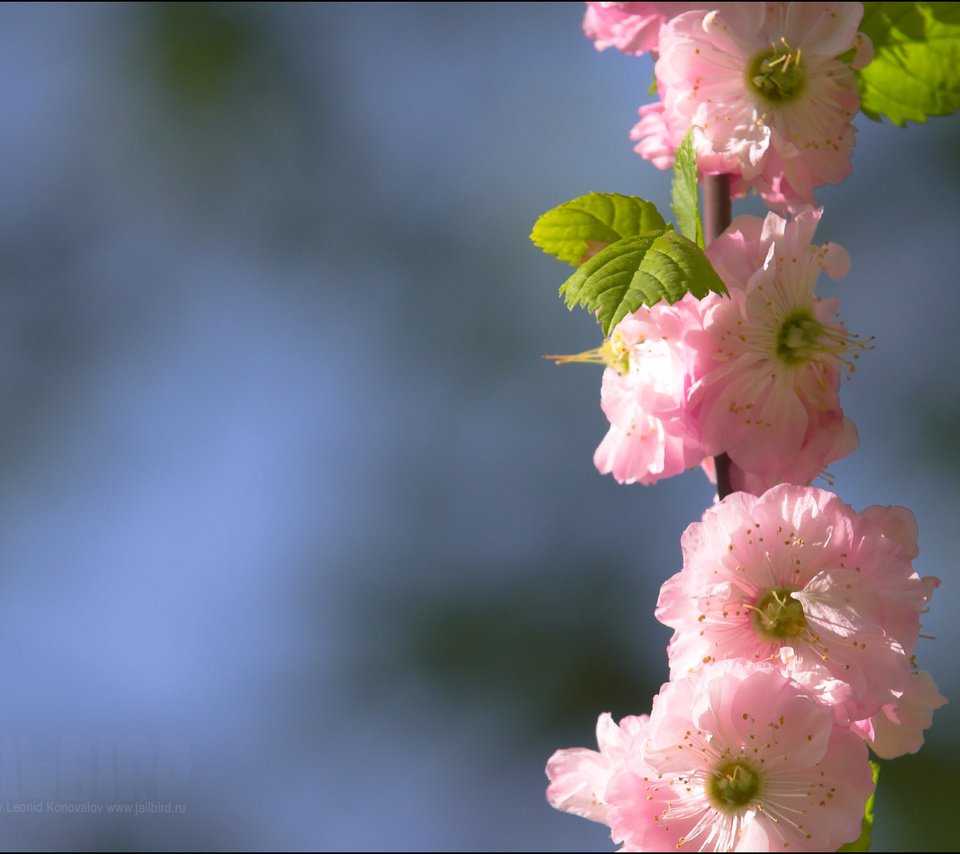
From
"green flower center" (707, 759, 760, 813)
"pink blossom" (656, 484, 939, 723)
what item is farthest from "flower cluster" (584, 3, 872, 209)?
"green flower center" (707, 759, 760, 813)

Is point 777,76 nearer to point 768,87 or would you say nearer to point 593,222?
point 768,87

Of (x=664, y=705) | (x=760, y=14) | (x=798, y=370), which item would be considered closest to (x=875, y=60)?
(x=760, y=14)

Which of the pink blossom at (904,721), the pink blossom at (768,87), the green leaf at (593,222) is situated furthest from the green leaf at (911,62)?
the pink blossom at (904,721)

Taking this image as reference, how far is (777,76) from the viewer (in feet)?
1.77

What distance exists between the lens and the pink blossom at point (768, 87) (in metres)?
0.53

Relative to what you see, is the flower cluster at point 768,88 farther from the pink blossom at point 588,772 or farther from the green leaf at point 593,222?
the pink blossom at point 588,772

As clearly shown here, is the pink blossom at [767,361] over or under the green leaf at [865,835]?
over

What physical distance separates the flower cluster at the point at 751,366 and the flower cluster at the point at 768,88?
4 centimetres

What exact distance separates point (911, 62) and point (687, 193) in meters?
0.18

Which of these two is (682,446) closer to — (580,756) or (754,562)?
(754,562)

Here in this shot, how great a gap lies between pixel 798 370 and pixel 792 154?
101 millimetres

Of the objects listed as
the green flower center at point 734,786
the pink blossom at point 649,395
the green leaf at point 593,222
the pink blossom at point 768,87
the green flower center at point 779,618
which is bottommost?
the green flower center at point 734,786

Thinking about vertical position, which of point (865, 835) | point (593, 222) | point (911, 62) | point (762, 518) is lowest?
point (865, 835)

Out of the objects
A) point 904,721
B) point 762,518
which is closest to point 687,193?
point 762,518
